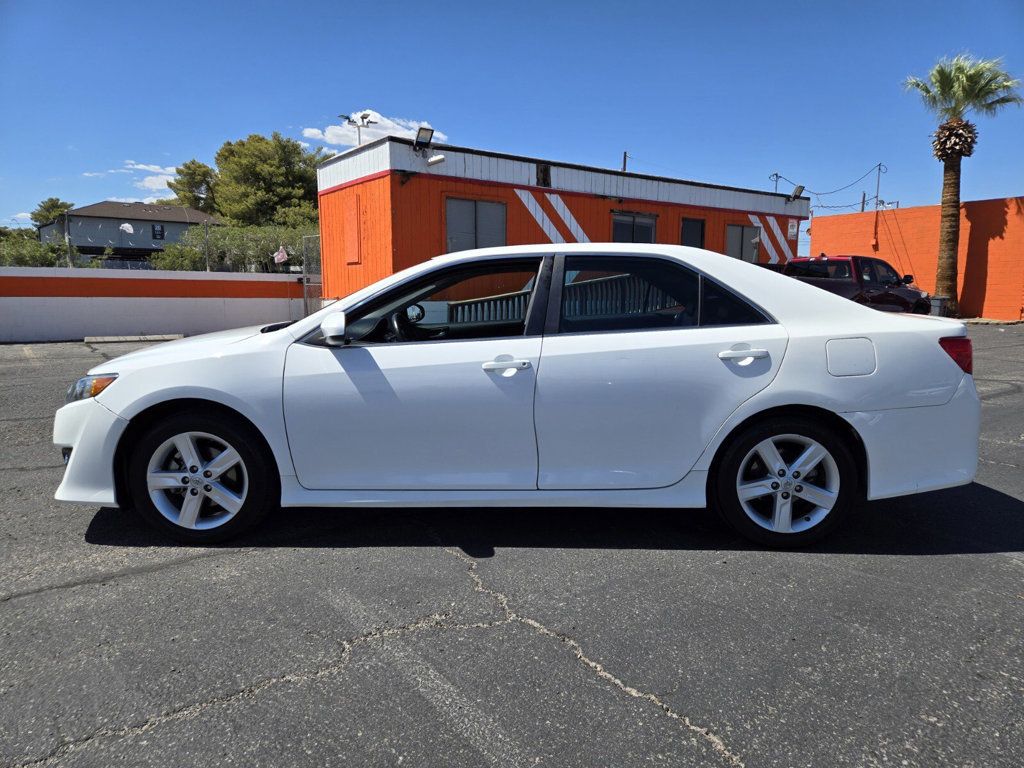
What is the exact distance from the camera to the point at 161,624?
264cm

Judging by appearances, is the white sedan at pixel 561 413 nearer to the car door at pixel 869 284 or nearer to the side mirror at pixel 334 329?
the side mirror at pixel 334 329

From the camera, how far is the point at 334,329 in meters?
3.16

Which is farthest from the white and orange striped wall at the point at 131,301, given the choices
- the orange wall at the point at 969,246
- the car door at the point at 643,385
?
the orange wall at the point at 969,246

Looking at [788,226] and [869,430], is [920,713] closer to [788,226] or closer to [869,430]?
[869,430]

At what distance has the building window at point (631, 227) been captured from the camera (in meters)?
14.2

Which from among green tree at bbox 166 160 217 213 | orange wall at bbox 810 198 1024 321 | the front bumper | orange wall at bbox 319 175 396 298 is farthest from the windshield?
green tree at bbox 166 160 217 213

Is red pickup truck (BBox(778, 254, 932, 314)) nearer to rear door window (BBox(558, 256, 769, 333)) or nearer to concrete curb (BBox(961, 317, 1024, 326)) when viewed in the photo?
concrete curb (BBox(961, 317, 1024, 326))

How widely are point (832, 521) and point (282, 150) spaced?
45769 mm

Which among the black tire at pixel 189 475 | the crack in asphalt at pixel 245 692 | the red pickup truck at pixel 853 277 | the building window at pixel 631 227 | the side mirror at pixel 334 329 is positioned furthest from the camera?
the red pickup truck at pixel 853 277

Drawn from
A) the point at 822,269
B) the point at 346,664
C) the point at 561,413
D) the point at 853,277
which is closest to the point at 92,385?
the point at 346,664

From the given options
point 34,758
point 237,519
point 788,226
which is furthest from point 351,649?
point 788,226

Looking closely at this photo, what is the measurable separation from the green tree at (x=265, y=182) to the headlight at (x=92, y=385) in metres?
41.6

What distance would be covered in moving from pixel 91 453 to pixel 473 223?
388 inches

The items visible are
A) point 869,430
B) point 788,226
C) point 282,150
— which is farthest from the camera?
point 282,150
